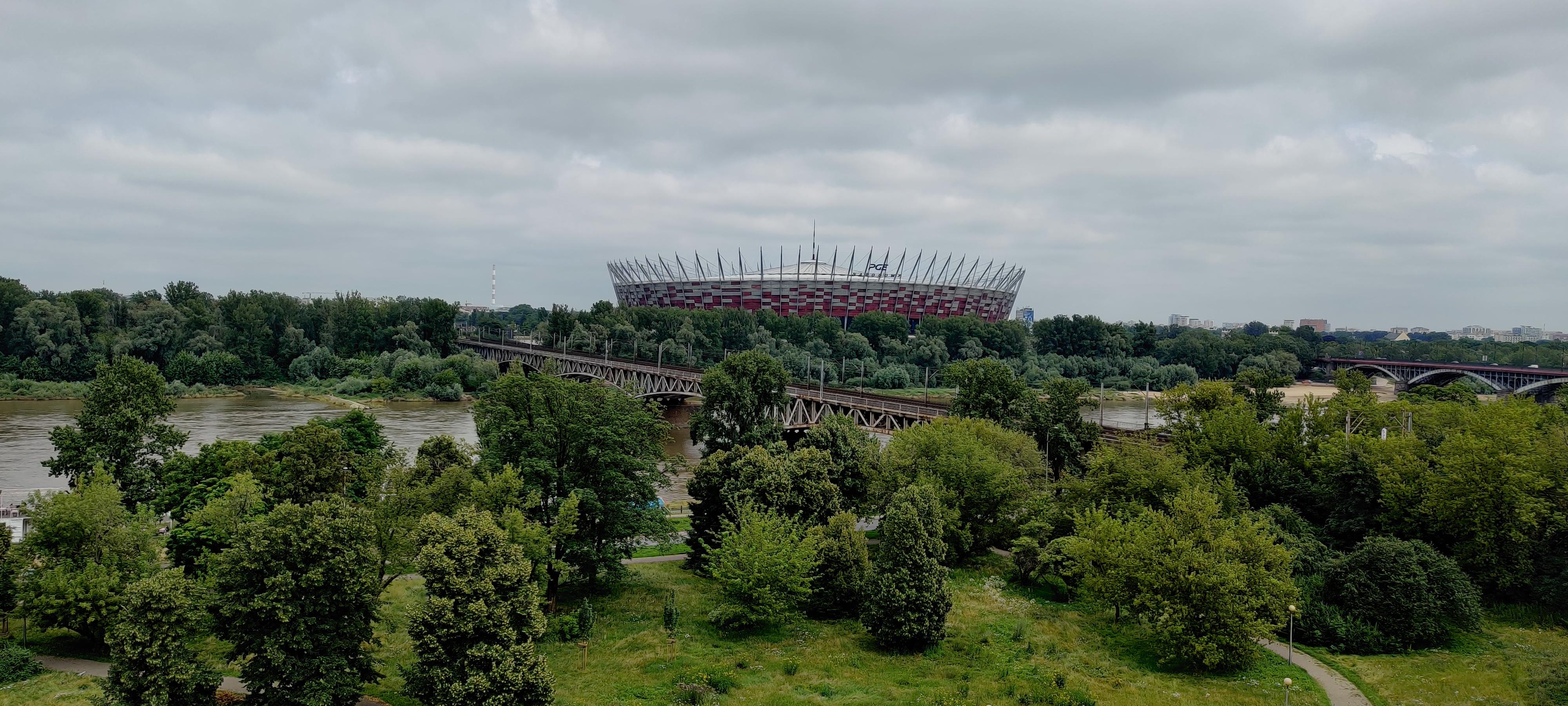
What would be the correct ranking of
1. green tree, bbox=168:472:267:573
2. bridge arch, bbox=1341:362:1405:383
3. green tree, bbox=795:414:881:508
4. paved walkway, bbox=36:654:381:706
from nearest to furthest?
1. paved walkway, bbox=36:654:381:706
2. green tree, bbox=168:472:267:573
3. green tree, bbox=795:414:881:508
4. bridge arch, bbox=1341:362:1405:383

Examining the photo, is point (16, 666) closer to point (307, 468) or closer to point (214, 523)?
point (214, 523)

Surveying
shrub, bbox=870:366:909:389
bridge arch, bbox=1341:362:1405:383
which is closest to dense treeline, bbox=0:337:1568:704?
shrub, bbox=870:366:909:389

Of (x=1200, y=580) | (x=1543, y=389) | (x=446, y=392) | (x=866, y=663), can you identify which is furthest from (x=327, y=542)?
(x=1543, y=389)

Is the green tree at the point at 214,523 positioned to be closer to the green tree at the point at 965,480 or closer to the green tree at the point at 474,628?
the green tree at the point at 474,628

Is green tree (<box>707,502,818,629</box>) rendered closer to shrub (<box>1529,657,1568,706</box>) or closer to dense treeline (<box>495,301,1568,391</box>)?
shrub (<box>1529,657,1568,706</box>)

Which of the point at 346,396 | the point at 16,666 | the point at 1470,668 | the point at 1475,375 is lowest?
the point at 1470,668
